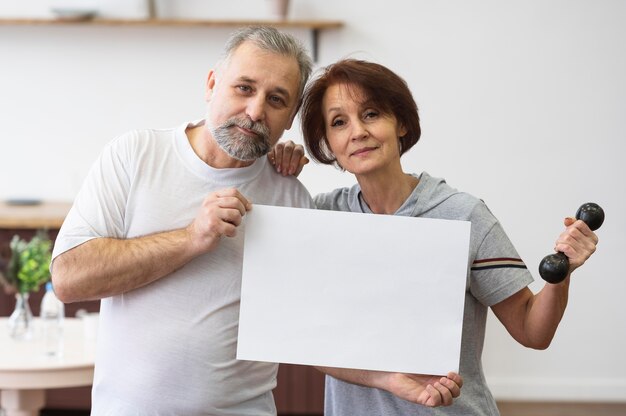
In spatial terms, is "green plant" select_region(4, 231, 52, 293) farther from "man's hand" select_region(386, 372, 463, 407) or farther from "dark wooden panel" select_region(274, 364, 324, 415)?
"man's hand" select_region(386, 372, 463, 407)

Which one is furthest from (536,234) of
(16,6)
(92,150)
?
(16,6)

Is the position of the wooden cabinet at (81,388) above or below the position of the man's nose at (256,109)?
below

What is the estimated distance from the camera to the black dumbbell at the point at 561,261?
151 centimetres

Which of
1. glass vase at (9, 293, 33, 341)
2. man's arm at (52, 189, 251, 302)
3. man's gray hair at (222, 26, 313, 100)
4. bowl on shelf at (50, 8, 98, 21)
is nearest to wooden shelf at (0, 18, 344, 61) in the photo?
bowl on shelf at (50, 8, 98, 21)

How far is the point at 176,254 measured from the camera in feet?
5.24

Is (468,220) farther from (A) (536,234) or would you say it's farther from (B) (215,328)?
(A) (536,234)

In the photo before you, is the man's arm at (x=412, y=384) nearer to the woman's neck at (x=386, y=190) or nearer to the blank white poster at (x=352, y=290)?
the blank white poster at (x=352, y=290)

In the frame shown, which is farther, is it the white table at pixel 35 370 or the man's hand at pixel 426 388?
the white table at pixel 35 370

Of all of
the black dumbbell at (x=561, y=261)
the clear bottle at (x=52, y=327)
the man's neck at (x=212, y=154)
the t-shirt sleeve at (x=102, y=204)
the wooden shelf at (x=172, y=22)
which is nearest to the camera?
the black dumbbell at (x=561, y=261)

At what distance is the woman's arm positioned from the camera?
5.12ft

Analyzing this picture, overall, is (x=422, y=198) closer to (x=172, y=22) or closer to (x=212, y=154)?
(x=212, y=154)

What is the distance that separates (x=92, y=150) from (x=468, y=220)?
3222 mm

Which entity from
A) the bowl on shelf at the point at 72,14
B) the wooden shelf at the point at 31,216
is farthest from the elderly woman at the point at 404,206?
the bowl on shelf at the point at 72,14

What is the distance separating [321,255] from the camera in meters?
1.61
